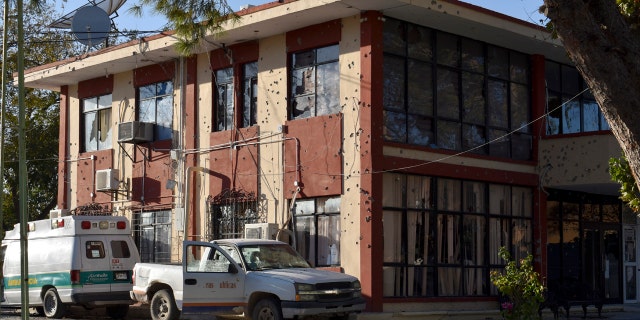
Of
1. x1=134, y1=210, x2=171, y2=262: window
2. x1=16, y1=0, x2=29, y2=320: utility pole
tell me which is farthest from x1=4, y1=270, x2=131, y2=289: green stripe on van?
x1=16, y1=0, x2=29, y2=320: utility pole

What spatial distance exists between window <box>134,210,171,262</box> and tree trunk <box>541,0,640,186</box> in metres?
19.1

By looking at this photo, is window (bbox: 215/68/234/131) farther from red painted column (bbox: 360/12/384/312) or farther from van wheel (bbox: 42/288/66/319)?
van wheel (bbox: 42/288/66/319)

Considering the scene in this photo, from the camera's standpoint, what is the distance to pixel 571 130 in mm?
27797

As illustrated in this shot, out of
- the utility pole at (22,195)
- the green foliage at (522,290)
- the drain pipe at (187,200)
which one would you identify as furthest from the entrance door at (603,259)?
the utility pole at (22,195)

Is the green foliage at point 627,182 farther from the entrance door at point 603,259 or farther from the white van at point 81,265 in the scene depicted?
the entrance door at point 603,259

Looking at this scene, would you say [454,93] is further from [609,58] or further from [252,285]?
[609,58]

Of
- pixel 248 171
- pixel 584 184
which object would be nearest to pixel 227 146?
pixel 248 171

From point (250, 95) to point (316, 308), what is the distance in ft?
27.1

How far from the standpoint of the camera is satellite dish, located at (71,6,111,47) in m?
28.2

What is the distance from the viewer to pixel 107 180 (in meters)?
28.3

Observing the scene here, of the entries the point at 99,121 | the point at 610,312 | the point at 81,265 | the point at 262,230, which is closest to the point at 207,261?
the point at 262,230

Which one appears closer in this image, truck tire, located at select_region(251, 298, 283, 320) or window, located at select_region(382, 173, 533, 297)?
truck tire, located at select_region(251, 298, 283, 320)

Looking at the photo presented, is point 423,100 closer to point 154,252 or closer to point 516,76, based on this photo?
point 516,76

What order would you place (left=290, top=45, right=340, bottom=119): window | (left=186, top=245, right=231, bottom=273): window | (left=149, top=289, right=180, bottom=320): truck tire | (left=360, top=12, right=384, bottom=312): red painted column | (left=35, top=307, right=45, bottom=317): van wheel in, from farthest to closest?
(left=35, top=307, right=45, bottom=317): van wheel
(left=290, top=45, right=340, bottom=119): window
(left=360, top=12, right=384, bottom=312): red painted column
(left=149, top=289, right=180, bottom=320): truck tire
(left=186, top=245, right=231, bottom=273): window
